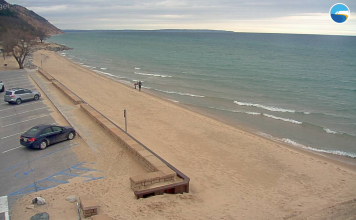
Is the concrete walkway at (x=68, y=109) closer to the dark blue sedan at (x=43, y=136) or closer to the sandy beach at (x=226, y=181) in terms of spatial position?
the dark blue sedan at (x=43, y=136)

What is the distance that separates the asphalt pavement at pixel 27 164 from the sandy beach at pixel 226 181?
2.62ft

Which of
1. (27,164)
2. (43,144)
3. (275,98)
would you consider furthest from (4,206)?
(275,98)

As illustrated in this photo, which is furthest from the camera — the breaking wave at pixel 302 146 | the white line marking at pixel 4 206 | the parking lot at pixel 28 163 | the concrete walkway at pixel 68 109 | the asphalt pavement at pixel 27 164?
the breaking wave at pixel 302 146

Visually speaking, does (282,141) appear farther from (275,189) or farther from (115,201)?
(115,201)

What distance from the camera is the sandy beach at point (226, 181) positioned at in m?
10.5

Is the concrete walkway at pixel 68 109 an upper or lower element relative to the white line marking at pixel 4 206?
upper

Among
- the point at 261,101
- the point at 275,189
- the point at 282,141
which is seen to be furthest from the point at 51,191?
the point at 261,101

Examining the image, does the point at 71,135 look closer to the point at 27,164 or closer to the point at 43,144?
the point at 43,144

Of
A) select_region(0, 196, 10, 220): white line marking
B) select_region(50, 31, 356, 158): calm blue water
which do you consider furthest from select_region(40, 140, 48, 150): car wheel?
select_region(50, 31, 356, 158): calm blue water

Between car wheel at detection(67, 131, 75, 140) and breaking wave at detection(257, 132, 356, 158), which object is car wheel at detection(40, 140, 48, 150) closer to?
car wheel at detection(67, 131, 75, 140)

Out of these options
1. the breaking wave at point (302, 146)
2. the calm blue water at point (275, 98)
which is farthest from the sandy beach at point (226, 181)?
the calm blue water at point (275, 98)

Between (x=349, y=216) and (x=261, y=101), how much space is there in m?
24.3

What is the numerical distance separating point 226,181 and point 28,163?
28.8 ft

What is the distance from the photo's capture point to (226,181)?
13828 millimetres
